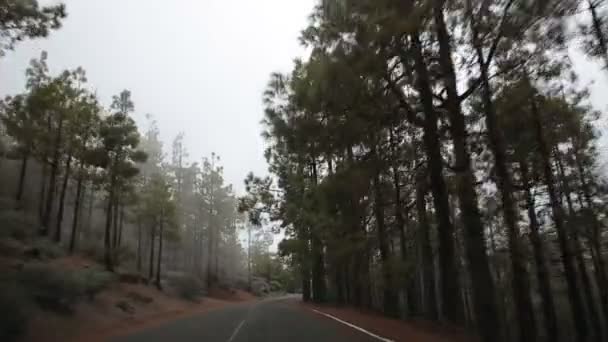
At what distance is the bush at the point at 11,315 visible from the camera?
11773 mm

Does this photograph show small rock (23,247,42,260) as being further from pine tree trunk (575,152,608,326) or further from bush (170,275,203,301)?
pine tree trunk (575,152,608,326)

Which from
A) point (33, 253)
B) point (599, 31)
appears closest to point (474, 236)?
point (599, 31)

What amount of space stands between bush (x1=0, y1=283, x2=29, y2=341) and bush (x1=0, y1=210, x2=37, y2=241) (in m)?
8.87

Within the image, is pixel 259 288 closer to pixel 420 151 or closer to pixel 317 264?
pixel 317 264

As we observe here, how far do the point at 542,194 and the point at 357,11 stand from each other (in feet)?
37.0

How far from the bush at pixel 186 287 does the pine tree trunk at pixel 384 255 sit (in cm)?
2645

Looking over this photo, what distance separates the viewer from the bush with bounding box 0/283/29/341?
464 inches

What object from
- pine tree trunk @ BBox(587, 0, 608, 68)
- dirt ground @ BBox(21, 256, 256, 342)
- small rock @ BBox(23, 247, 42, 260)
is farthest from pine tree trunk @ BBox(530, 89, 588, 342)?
small rock @ BBox(23, 247, 42, 260)

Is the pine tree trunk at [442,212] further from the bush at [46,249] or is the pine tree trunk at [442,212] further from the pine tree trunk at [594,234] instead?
the bush at [46,249]

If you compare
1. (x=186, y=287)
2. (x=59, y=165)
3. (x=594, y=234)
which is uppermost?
(x=59, y=165)

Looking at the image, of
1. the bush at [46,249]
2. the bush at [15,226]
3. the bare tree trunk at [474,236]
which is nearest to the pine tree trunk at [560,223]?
the bare tree trunk at [474,236]

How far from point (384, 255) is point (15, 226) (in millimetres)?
18373

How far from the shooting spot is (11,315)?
12062 mm

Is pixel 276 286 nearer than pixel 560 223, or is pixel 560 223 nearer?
pixel 560 223
